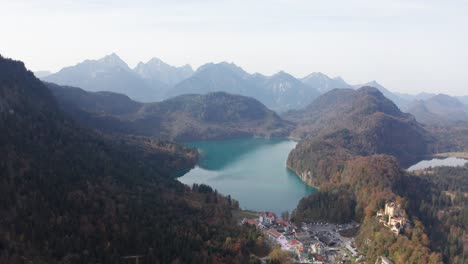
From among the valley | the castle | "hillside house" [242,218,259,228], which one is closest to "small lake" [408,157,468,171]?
the valley

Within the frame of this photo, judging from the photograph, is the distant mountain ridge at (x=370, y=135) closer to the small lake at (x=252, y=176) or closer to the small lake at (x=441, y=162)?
the small lake at (x=441, y=162)

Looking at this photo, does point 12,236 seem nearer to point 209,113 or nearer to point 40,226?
point 40,226

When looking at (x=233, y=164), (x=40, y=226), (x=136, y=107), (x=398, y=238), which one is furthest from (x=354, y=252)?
(x=136, y=107)

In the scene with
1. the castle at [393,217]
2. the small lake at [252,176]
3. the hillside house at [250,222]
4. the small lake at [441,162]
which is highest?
the castle at [393,217]

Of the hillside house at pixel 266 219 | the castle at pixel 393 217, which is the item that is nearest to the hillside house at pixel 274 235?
the hillside house at pixel 266 219

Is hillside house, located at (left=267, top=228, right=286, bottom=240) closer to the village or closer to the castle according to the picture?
the village

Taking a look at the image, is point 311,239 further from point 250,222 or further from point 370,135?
point 370,135

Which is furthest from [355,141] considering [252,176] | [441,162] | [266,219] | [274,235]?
[274,235]
